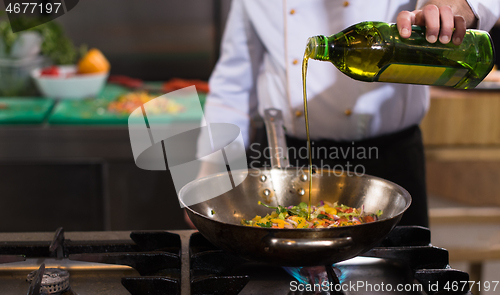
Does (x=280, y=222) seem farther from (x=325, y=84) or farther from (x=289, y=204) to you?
(x=325, y=84)

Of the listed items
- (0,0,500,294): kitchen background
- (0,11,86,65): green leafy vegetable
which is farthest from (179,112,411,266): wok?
(0,11,86,65): green leafy vegetable

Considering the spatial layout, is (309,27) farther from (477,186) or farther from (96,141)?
(477,186)

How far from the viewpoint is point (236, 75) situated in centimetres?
138

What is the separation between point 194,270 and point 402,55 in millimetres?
519

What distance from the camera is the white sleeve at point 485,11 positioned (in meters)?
0.86

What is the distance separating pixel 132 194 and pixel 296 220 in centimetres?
139

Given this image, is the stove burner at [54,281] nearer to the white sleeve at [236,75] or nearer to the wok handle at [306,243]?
the wok handle at [306,243]

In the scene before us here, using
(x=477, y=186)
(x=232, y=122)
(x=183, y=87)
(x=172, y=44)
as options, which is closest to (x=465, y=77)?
(x=232, y=122)

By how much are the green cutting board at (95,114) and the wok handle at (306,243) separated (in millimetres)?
1468

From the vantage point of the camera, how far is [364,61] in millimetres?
841

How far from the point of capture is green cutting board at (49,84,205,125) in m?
1.98

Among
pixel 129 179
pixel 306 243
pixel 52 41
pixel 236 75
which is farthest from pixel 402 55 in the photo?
pixel 52 41

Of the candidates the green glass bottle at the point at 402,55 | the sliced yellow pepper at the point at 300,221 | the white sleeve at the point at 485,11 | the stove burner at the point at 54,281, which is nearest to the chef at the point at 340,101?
the white sleeve at the point at 485,11

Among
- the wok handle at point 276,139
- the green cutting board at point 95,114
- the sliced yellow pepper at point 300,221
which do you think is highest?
the wok handle at point 276,139
